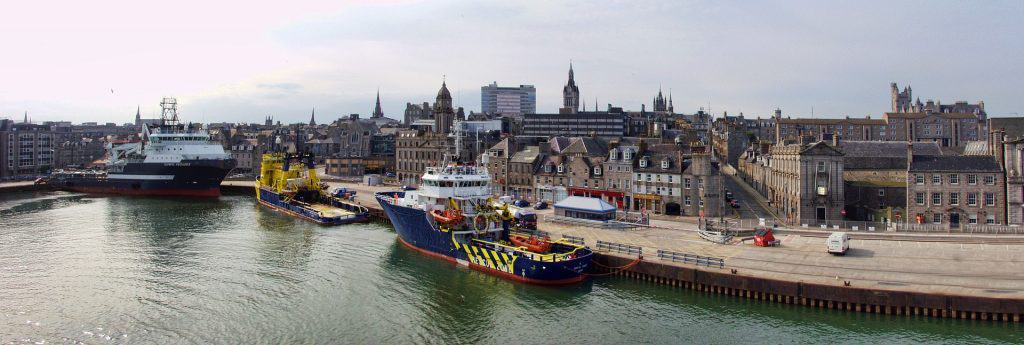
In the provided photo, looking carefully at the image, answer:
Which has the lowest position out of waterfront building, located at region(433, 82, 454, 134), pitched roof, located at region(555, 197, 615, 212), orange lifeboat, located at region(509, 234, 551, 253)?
orange lifeboat, located at region(509, 234, 551, 253)

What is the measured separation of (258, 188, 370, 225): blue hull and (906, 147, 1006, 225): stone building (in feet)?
168

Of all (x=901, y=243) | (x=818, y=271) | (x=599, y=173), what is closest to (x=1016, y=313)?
(x=818, y=271)

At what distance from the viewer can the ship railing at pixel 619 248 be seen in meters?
44.3

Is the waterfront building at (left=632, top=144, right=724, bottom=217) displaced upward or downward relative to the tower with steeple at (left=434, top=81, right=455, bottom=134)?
downward

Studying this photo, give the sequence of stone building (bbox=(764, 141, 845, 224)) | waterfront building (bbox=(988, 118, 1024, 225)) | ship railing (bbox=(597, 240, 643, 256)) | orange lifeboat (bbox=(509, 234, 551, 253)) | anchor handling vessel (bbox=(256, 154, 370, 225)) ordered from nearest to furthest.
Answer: ship railing (bbox=(597, 240, 643, 256))
orange lifeboat (bbox=(509, 234, 551, 253))
waterfront building (bbox=(988, 118, 1024, 225))
stone building (bbox=(764, 141, 845, 224))
anchor handling vessel (bbox=(256, 154, 370, 225))

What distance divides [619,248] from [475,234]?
10.5 meters

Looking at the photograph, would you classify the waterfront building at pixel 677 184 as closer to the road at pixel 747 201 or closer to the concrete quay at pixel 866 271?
the road at pixel 747 201

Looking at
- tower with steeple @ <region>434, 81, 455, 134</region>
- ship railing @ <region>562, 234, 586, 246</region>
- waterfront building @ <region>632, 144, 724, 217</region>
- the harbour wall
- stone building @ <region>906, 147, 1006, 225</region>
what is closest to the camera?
the harbour wall

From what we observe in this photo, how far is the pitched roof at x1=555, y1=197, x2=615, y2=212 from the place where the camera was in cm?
5770

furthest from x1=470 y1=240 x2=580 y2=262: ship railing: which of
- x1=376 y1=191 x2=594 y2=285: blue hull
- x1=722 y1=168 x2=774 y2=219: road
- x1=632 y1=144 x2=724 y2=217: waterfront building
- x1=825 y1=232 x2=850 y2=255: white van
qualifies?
x1=722 y1=168 x2=774 y2=219: road

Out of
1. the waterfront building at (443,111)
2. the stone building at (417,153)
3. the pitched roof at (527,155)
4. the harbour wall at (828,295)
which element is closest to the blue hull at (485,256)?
the harbour wall at (828,295)

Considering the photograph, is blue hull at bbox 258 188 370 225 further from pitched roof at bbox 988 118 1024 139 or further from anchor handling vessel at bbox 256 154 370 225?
pitched roof at bbox 988 118 1024 139

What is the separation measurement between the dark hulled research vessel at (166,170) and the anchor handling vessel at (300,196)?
35.3 feet

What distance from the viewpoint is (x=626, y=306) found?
122ft
